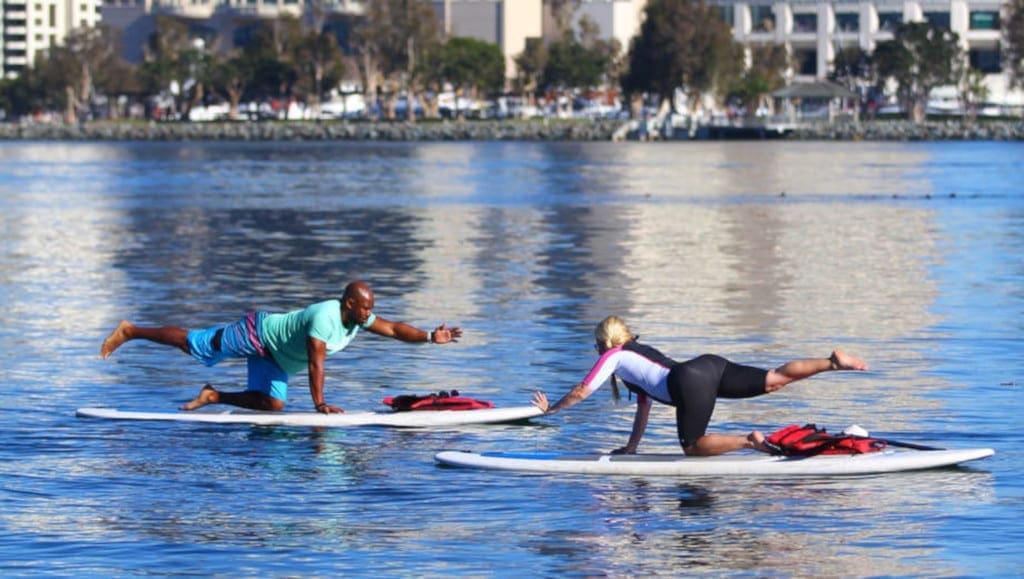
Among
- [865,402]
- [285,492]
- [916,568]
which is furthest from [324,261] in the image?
[916,568]

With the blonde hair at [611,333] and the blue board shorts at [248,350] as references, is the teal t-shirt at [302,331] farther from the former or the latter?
the blonde hair at [611,333]

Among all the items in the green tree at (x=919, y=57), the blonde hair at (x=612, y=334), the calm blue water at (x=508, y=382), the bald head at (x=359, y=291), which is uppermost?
the green tree at (x=919, y=57)

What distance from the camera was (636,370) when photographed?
60.1ft

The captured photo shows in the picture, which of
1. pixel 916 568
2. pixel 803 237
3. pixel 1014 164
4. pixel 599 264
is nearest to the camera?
pixel 916 568

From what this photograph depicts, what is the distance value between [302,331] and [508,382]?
15.8ft

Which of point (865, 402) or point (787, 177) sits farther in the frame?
point (787, 177)

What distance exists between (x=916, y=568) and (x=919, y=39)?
175 m

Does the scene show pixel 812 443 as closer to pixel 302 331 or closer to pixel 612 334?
pixel 612 334

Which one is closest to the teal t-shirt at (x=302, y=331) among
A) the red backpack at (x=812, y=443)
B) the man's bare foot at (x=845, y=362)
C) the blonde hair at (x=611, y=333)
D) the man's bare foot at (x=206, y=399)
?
the man's bare foot at (x=206, y=399)

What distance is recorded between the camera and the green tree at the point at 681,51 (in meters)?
191

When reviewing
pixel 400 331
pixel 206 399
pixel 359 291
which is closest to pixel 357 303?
pixel 359 291

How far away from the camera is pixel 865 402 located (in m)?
23.7

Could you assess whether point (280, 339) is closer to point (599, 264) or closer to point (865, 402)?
point (865, 402)

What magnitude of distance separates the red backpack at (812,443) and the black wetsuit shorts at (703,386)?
522mm
